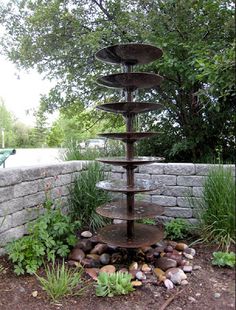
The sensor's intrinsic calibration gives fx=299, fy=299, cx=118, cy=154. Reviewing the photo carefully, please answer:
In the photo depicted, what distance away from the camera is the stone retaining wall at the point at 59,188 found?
2.89m

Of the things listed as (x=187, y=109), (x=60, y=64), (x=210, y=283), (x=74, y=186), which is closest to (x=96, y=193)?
(x=74, y=186)

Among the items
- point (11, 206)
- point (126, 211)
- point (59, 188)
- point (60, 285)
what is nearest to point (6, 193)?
point (11, 206)

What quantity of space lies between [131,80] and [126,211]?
1.17 metres

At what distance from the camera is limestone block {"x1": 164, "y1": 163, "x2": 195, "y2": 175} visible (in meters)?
3.43

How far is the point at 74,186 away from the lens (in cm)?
379

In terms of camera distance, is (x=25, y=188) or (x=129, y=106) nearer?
(x=129, y=106)

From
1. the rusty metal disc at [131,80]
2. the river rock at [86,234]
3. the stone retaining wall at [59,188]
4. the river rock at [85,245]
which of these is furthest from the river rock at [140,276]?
the rusty metal disc at [131,80]

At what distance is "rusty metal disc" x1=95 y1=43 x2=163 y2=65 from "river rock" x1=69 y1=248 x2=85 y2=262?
1.85 metres

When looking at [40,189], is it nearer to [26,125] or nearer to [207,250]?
[207,250]

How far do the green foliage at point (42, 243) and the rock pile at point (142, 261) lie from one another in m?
0.15

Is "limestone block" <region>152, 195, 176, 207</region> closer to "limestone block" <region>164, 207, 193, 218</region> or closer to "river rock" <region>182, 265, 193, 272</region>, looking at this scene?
"limestone block" <region>164, 207, 193, 218</region>

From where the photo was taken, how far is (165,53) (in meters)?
3.61

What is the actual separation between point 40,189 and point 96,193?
73 cm

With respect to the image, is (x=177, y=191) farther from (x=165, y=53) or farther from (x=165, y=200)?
(x=165, y=53)
